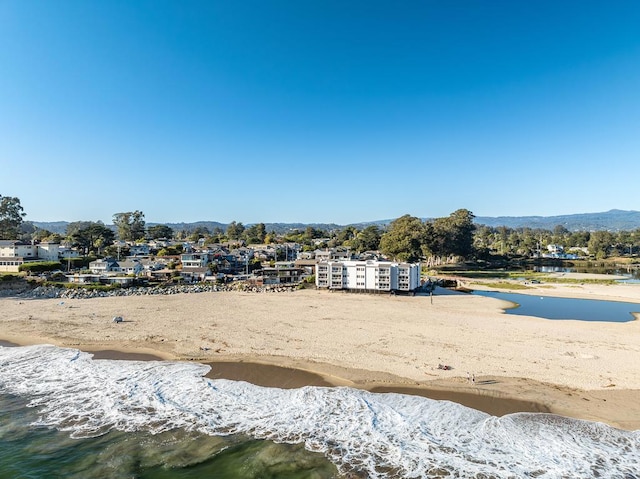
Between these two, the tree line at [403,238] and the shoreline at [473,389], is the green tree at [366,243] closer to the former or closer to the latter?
the tree line at [403,238]

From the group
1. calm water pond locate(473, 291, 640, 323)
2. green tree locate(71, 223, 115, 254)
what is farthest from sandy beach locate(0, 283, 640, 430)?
green tree locate(71, 223, 115, 254)

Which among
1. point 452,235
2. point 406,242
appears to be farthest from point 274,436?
point 452,235

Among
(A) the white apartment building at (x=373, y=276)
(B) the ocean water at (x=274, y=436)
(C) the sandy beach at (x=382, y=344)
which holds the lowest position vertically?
(B) the ocean water at (x=274, y=436)

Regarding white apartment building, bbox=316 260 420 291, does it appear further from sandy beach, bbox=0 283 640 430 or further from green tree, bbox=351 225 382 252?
green tree, bbox=351 225 382 252

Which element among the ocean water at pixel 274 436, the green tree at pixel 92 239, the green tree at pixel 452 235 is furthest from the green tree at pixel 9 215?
the green tree at pixel 452 235

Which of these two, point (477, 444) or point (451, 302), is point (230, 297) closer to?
point (451, 302)
